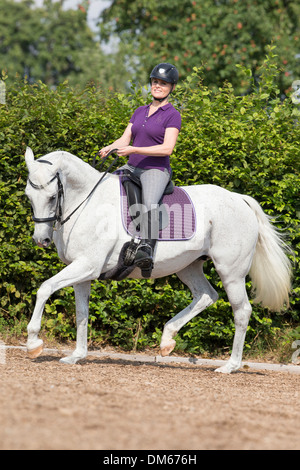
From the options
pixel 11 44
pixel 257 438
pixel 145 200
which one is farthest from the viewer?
pixel 11 44

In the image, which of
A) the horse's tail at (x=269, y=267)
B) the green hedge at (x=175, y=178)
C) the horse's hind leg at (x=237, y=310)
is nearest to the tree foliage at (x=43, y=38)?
the green hedge at (x=175, y=178)

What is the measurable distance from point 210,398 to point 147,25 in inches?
650

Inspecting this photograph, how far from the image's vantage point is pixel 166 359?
23.8 ft

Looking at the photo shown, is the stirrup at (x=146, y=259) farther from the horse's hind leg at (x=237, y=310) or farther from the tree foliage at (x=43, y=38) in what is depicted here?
the tree foliage at (x=43, y=38)

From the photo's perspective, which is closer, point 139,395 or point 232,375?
point 139,395

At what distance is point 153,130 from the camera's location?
5.89 m

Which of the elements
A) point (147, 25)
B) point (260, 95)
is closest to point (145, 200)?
point (260, 95)

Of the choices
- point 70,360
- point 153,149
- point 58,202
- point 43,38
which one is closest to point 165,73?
point 153,149

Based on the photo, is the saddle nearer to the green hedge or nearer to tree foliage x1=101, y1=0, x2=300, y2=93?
the green hedge

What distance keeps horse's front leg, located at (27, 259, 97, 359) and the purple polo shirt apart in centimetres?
120

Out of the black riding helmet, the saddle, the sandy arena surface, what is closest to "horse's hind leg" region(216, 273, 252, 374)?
the sandy arena surface
